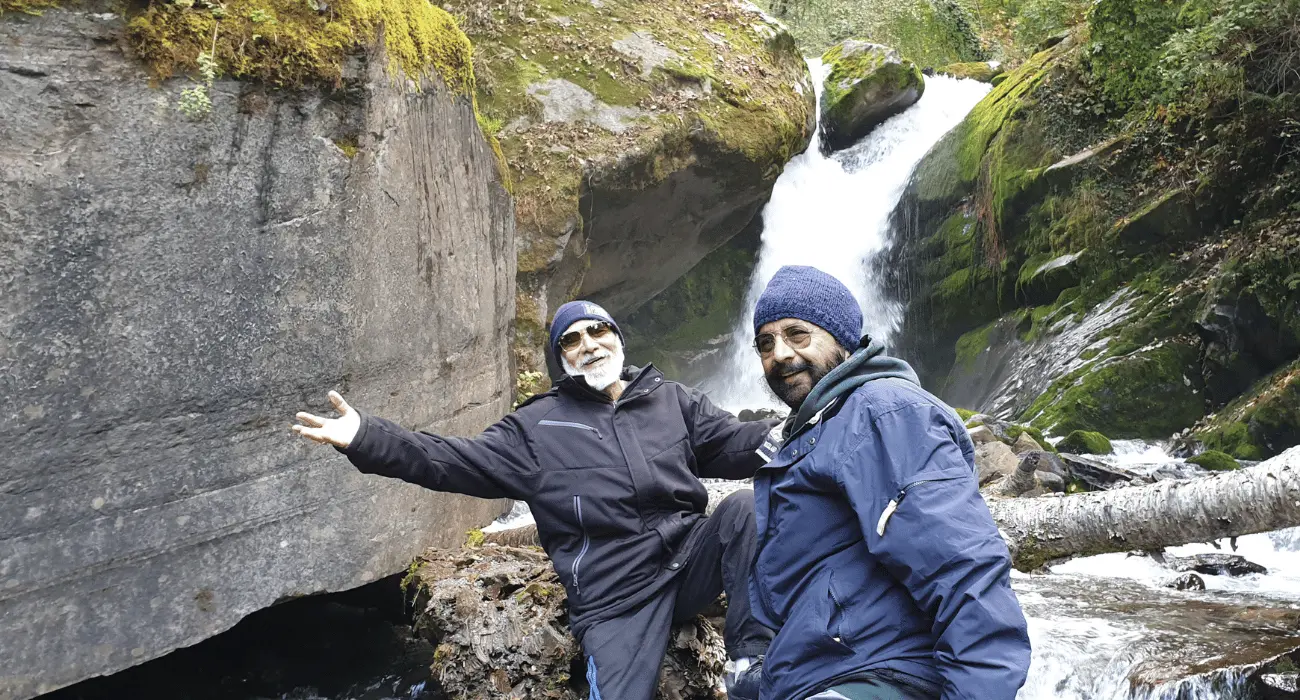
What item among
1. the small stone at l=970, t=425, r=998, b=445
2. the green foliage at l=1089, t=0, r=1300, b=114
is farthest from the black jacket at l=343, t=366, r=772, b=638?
the green foliage at l=1089, t=0, r=1300, b=114

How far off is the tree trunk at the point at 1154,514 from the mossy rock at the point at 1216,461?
12.9 feet

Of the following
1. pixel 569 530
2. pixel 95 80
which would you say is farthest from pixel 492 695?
pixel 95 80

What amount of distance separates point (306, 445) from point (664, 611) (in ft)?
7.75

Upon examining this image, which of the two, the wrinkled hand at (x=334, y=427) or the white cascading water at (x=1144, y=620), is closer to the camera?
the wrinkled hand at (x=334, y=427)

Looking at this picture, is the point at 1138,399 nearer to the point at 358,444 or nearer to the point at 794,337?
the point at 794,337

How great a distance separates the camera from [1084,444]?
9672 mm

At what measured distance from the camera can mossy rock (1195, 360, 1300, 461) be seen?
854 centimetres

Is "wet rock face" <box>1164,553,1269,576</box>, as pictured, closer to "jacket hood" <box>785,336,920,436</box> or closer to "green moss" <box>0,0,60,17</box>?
"jacket hood" <box>785,336,920,436</box>

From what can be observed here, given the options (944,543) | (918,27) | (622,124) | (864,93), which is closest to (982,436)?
(622,124)

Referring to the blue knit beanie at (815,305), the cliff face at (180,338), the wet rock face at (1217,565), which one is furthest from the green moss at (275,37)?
the wet rock face at (1217,565)

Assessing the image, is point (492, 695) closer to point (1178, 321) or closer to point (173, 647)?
point (173, 647)

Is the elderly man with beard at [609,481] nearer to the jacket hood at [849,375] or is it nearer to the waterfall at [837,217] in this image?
the jacket hood at [849,375]

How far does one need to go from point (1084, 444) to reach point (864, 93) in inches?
375

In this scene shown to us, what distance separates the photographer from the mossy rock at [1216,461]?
8.28 metres
